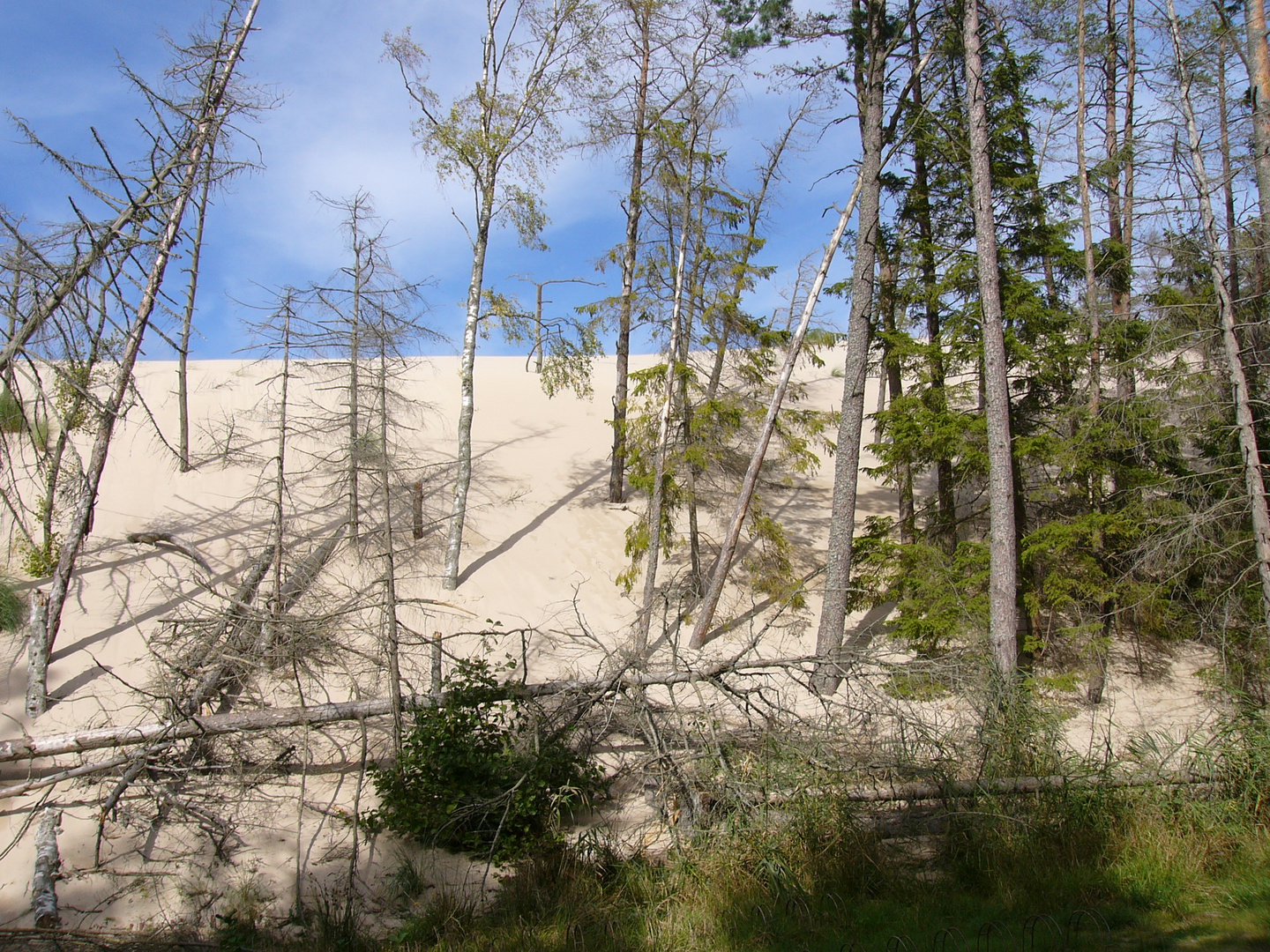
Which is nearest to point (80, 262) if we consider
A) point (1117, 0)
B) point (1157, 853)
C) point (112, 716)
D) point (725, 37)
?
point (112, 716)

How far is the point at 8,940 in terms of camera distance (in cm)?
666

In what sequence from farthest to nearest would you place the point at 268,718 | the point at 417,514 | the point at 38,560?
the point at 417,514, the point at 38,560, the point at 268,718

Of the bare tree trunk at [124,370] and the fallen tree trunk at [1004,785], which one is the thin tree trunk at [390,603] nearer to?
the bare tree trunk at [124,370]

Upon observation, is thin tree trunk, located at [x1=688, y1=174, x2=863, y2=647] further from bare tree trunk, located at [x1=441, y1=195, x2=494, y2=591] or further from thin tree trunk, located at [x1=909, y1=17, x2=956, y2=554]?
bare tree trunk, located at [x1=441, y1=195, x2=494, y2=591]

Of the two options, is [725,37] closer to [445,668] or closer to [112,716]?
[445,668]

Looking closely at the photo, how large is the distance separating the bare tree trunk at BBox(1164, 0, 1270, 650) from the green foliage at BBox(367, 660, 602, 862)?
7950mm

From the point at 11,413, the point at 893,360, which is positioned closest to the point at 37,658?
the point at 11,413

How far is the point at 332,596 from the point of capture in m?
9.41

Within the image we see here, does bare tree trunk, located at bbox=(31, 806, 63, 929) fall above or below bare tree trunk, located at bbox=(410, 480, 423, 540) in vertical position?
below

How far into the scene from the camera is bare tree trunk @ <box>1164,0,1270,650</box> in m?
8.74

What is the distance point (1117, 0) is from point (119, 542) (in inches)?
837

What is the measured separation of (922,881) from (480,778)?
4.30 m

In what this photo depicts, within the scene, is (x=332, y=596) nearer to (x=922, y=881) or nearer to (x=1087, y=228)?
(x=922, y=881)

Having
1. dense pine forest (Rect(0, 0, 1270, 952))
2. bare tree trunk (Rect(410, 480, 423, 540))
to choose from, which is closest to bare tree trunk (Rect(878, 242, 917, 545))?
dense pine forest (Rect(0, 0, 1270, 952))
